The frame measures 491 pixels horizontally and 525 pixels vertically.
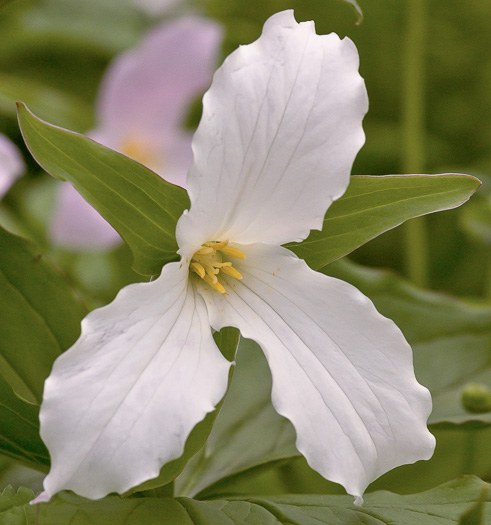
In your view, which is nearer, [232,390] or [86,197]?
[86,197]

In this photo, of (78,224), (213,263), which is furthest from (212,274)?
(78,224)

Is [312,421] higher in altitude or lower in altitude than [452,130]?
lower

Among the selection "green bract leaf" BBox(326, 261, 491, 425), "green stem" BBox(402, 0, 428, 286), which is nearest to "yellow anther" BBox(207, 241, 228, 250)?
"green bract leaf" BBox(326, 261, 491, 425)

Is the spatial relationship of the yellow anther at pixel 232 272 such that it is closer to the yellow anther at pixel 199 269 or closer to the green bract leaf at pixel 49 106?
the yellow anther at pixel 199 269

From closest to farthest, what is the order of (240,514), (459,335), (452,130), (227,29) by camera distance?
(240,514) → (459,335) → (227,29) → (452,130)

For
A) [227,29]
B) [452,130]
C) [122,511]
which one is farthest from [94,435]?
[452,130]

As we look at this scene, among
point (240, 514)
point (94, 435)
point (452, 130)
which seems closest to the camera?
point (94, 435)

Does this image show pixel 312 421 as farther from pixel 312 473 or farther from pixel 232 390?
pixel 312 473
